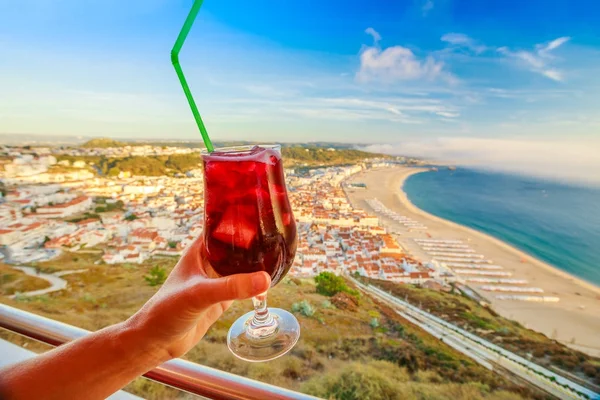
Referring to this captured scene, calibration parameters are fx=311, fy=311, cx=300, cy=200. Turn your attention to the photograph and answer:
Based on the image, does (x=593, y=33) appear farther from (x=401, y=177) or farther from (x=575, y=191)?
(x=401, y=177)

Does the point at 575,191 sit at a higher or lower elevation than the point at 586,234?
higher

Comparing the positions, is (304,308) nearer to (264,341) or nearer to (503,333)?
(264,341)

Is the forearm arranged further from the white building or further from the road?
the white building

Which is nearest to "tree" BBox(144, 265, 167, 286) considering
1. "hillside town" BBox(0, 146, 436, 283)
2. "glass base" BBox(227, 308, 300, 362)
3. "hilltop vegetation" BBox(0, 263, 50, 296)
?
"hillside town" BBox(0, 146, 436, 283)

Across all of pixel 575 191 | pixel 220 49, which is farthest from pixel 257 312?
pixel 575 191

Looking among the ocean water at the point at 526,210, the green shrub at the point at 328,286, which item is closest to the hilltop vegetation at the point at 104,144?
the green shrub at the point at 328,286

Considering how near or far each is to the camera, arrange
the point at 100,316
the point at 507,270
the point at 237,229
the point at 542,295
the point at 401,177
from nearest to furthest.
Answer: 1. the point at 237,229
2. the point at 100,316
3. the point at 542,295
4. the point at 507,270
5. the point at 401,177

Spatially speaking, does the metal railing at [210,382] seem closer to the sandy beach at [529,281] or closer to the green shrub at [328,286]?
the green shrub at [328,286]
